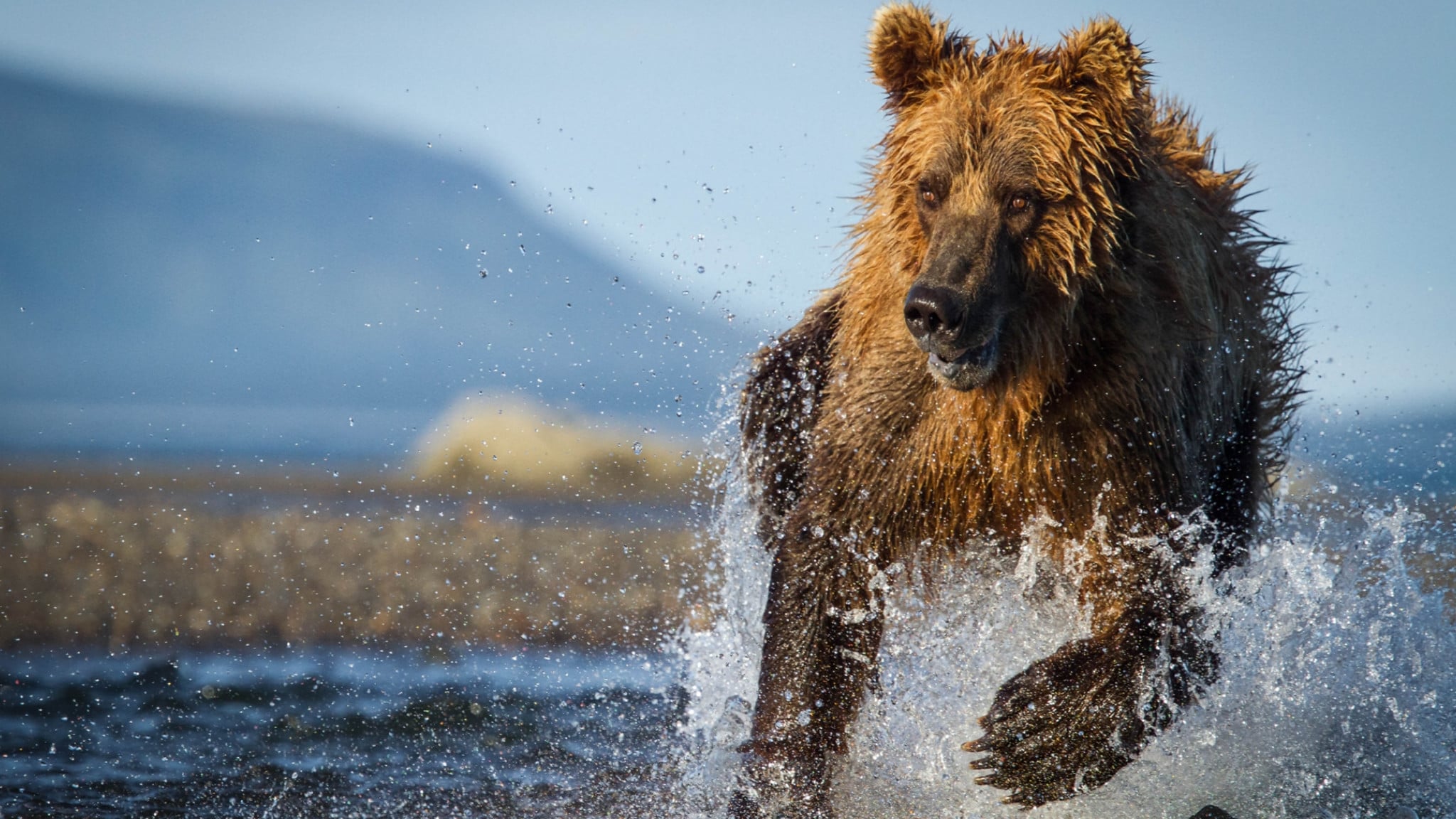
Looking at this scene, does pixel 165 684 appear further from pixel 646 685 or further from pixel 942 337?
pixel 942 337

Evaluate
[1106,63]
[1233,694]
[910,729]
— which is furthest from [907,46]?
[1233,694]

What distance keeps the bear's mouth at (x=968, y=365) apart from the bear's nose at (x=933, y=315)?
101 millimetres

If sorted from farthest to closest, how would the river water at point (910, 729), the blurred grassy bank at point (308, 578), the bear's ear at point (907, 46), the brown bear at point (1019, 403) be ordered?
the blurred grassy bank at point (308, 578) < the river water at point (910, 729) < the bear's ear at point (907, 46) < the brown bear at point (1019, 403)

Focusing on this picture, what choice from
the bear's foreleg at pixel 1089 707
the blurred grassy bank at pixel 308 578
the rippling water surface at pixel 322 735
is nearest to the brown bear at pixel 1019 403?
the bear's foreleg at pixel 1089 707

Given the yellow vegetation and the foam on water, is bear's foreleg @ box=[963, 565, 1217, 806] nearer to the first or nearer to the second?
the foam on water

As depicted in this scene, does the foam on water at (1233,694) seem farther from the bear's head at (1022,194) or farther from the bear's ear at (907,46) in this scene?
the bear's ear at (907,46)

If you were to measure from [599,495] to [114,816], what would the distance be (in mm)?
13125

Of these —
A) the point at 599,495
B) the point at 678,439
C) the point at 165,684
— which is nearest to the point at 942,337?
the point at 165,684

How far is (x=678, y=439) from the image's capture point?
61.7 feet

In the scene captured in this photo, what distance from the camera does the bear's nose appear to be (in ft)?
11.5

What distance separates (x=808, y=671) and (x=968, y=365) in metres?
1.30

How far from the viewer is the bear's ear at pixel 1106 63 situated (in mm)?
3805

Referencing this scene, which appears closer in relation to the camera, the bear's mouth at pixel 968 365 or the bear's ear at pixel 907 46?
the bear's mouth at pixel 968 365

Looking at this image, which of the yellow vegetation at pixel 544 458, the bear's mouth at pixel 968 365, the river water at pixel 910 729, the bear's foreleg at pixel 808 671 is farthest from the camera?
the yellow vegetation at pixel 544 458
